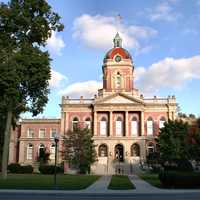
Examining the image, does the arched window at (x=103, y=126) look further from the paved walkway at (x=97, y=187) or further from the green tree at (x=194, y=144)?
the paved walkway at (x=97, y=187)

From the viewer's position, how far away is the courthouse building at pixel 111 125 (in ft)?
231

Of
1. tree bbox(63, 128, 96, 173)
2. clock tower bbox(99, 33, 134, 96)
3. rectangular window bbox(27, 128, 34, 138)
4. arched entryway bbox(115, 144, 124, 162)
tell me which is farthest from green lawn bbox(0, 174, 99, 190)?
clock tower bbox(99, 33, 134, 96)

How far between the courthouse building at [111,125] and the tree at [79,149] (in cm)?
905

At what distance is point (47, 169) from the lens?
61875mm

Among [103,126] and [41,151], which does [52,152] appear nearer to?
[41,151]

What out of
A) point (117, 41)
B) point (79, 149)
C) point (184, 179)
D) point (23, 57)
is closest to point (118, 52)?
point (117, 41)

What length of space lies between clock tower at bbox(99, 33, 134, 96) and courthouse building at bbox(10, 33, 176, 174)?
0.92 m

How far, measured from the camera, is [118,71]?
260ft

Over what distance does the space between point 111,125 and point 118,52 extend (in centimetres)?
1801
